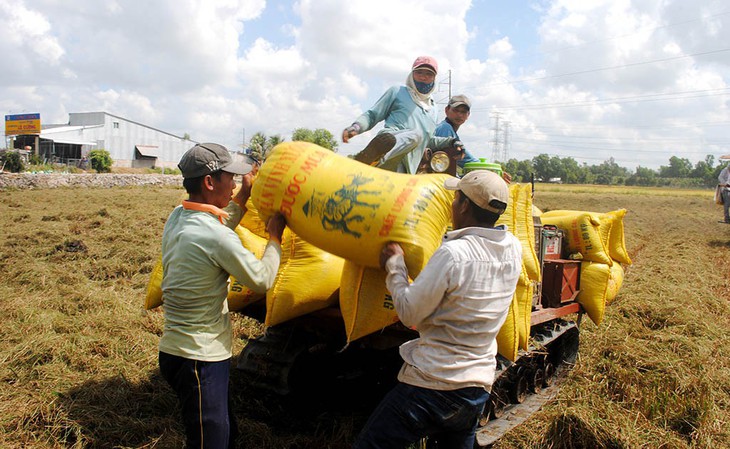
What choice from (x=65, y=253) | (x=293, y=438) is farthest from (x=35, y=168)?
(x=293, y=438)

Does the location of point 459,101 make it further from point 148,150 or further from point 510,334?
point 148,150

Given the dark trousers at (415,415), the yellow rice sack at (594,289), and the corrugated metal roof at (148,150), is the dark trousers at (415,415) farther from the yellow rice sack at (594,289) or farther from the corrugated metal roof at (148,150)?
the corrugated metal roof at (148,150)

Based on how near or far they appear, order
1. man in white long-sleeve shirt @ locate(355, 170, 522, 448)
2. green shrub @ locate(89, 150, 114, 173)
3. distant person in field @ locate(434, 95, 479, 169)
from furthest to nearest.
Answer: green shrub @ locate(89, 150, 114, 173), distant person in field @ locate(434, 95, 479, 169), man in white long-sleeve shirt @ locate(355, 170, 522, 448)

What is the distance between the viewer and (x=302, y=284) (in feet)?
11.5

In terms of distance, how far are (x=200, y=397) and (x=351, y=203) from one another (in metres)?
1.18

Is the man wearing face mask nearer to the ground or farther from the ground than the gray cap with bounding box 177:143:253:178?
farther from the ground

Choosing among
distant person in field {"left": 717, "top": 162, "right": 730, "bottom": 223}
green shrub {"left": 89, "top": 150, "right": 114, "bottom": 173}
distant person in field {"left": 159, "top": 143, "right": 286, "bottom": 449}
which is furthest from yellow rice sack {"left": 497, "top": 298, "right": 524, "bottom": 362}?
green shrub {"left": 89, "top": 150, "right": 114, "bottom": 173}

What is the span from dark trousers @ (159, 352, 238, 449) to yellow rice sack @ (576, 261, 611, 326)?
153 inches

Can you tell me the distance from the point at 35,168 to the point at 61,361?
3051cm

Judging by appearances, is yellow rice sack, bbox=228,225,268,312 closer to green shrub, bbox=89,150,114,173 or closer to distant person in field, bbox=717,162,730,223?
distant person in field, bbox=717,162,730,223

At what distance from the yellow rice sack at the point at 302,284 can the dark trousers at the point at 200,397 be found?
85 centimetres

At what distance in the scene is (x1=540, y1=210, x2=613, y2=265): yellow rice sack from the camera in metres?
5.49

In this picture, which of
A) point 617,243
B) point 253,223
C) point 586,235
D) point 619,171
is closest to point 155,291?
point 253,223

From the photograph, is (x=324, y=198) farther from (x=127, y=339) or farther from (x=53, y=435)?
(x=127, y=339)
